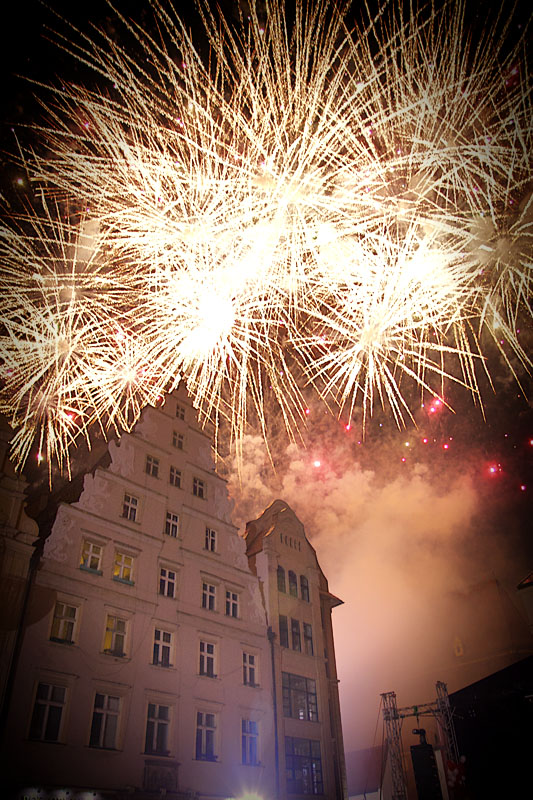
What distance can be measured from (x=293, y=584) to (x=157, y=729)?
7777 mm

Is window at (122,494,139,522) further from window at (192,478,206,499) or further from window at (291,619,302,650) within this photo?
window at (291,619,302,650)

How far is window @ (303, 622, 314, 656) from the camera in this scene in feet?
62.2

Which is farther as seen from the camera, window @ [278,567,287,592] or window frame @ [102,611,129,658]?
window @ [278,567,287,592]

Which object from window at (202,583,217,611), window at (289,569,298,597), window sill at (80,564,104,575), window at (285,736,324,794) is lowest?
window at (285,736,324,794)

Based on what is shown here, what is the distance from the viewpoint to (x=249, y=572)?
1842 centimetres

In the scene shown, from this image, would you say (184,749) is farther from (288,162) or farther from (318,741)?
(288,162)

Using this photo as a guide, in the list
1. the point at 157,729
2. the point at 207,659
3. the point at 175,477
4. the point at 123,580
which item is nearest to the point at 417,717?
the point at 207,659

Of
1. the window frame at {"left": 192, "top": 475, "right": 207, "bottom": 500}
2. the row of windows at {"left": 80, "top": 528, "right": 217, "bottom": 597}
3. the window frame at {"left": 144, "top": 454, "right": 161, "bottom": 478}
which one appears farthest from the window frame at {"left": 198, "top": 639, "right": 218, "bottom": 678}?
the window frame at {"left": 144, "top": 454, "right": 161, "bottom": 478}

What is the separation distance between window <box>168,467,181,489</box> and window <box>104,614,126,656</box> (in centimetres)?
482

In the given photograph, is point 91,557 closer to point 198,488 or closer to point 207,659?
point 207,659

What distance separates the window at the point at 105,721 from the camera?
1195 cm

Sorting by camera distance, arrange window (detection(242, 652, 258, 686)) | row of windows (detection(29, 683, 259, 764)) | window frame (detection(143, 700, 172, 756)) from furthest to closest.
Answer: window (detection(242, 652, 258, 686))
window frame (detection(143, 700, 172, 756))
row of windows (detection(29, 683, 259, 764))

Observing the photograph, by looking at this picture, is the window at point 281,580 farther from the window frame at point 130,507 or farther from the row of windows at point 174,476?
the window frame at point 130,507

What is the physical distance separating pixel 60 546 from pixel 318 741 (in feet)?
37.4
